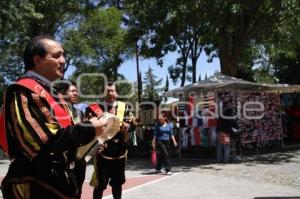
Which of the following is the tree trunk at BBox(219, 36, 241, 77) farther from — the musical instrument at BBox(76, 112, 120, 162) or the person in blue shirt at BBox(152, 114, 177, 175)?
the musical instrument at BBox(76, 112, 120, 162)

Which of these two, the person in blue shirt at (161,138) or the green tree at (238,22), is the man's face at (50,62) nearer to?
the person in blue shirt at (161,138)

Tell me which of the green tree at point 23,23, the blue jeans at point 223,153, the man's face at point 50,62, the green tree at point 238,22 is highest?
the green tree at point 23,23

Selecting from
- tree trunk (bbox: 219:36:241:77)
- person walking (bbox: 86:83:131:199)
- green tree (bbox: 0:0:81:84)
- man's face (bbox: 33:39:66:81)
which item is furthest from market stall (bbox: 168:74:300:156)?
man's face (bbox: 33:39:66:81)

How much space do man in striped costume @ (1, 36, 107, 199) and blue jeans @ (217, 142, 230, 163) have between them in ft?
44.6

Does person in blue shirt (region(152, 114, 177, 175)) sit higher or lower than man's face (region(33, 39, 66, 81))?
lower

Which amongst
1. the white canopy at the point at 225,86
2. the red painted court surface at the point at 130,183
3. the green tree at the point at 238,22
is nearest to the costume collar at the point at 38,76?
the red painted court surface at the point at 130,183

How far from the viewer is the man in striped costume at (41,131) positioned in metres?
3.09

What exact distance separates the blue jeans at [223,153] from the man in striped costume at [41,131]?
1360 centimetres

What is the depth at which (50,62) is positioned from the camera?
3.38 metres

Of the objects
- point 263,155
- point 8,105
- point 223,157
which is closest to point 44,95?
point 8,105

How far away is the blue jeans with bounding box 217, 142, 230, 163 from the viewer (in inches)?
658

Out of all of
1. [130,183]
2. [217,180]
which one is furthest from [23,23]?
[217,180]

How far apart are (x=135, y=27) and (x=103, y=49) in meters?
12.1

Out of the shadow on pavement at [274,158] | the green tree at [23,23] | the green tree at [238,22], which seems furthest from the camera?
the green tree at [23,23]
